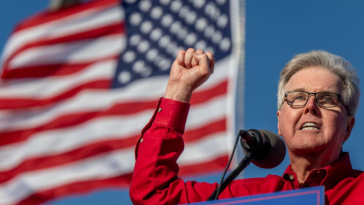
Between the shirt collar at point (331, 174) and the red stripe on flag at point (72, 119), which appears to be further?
the red stripe on flag at point (72, 119)

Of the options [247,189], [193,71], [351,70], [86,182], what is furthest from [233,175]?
[86,182]

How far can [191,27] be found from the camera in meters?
7.89

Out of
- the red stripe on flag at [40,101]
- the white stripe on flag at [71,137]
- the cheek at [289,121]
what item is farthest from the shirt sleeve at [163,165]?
the red stripe on flag at [40,101]

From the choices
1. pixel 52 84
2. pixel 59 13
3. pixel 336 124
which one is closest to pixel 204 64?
pixel 336 124

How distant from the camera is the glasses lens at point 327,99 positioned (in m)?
2.94

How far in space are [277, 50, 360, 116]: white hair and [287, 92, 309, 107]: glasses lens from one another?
14 cm

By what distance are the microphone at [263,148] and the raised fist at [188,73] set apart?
0.56 meters

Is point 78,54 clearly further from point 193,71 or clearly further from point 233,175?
point 233,175

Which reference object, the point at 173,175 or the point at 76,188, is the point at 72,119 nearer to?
the point at 76,188

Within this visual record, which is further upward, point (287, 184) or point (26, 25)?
point (26, 25)

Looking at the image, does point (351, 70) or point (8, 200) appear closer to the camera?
point (351, 70)

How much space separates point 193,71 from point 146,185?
609 mm

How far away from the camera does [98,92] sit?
7.63 metres

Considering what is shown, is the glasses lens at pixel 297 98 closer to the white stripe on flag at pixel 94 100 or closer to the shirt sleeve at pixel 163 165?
the shirt sleeve at pixel 163 165
